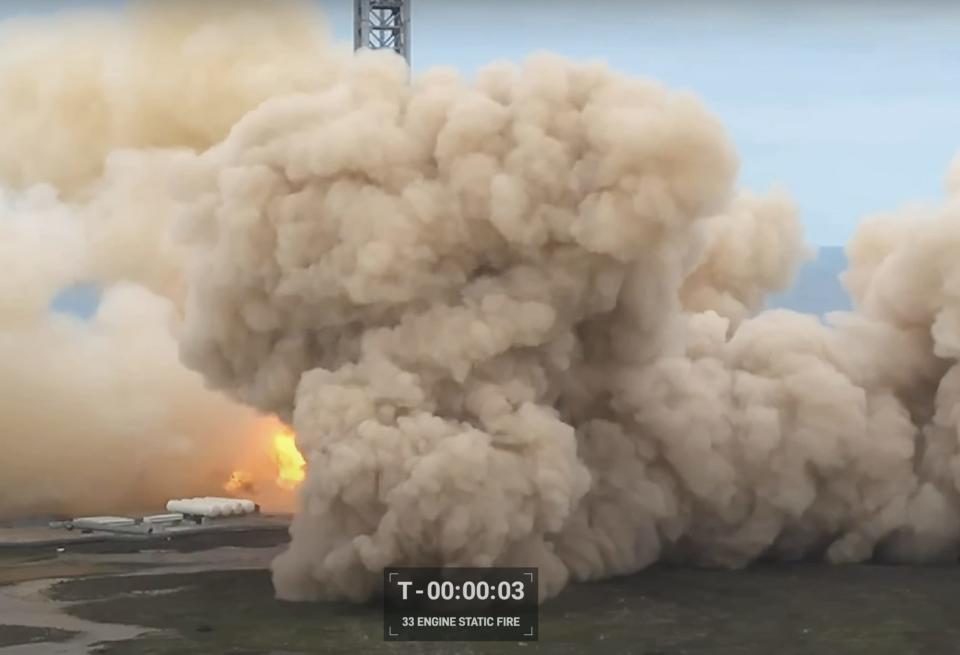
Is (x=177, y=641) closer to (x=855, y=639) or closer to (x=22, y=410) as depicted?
(x=855, y=639)

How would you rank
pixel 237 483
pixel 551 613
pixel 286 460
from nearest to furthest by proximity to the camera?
pixel 551 613 < pixel 286 460 < pixel 237 483

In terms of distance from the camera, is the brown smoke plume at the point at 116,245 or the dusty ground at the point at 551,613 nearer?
the dusty ground at the point at 551,613

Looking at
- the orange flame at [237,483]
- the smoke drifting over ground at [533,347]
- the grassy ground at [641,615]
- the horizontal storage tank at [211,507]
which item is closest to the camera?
the grassy ground at [641,615]

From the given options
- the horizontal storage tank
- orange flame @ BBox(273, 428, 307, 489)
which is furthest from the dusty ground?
orange flame @ BBox(273, 428, 307, 489)

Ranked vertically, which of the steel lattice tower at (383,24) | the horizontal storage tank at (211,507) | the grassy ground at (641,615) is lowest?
the grassy ground at (641,615)

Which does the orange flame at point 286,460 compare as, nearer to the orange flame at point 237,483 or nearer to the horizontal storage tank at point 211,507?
the orange flame at point 237,483

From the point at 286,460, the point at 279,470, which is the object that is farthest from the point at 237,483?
the point at 286,460

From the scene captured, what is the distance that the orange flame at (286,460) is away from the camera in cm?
3638
